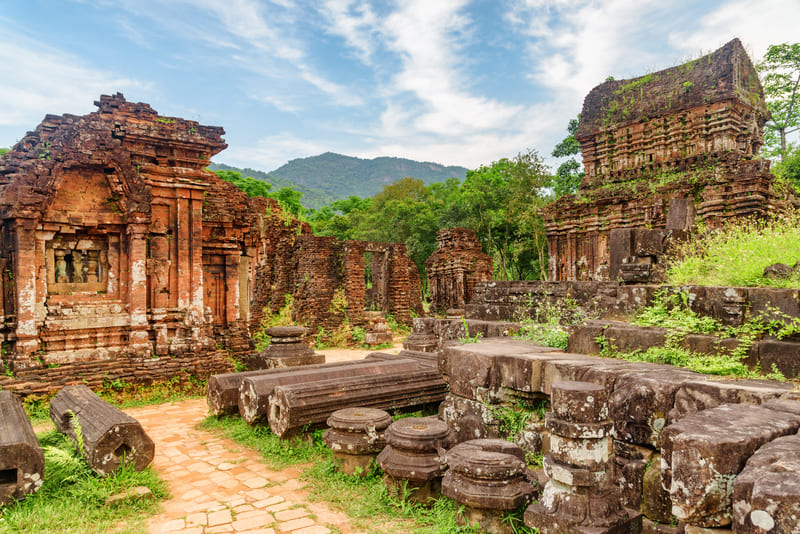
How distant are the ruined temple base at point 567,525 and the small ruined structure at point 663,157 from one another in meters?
10.6

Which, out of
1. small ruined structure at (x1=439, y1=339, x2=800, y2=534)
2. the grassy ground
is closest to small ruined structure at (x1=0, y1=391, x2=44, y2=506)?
the grassy ground

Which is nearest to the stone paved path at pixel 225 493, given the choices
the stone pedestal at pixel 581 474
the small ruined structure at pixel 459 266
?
the stone pedestal at pixel 581 474

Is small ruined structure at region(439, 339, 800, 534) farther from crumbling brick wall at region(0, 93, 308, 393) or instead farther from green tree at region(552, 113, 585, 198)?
green tree at region(552, 113, 585, 198)

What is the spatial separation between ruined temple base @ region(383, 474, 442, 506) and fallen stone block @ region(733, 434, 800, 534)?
105 inches

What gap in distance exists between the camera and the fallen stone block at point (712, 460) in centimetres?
212

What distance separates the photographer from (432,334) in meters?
9.38

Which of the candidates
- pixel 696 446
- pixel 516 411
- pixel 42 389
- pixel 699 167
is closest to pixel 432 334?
pixel 516 411

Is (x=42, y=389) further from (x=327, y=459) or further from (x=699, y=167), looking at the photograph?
(x=699, y=167)

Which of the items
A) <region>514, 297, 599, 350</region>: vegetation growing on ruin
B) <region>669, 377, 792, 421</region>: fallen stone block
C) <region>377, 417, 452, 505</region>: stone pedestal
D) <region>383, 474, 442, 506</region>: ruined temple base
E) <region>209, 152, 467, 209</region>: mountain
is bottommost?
<region>383, 474, 442, 506</region>: ruined temple base

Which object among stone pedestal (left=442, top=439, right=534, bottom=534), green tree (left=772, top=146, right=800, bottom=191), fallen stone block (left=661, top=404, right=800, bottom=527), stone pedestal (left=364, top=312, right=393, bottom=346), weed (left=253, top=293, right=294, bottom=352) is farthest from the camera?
green tree (left=772, top=146, right=800, bottom=191)

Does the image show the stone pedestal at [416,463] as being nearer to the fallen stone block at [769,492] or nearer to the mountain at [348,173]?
the fallen stone block at [769,492]

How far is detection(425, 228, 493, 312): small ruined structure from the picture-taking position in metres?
18.3

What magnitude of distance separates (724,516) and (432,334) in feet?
24.0

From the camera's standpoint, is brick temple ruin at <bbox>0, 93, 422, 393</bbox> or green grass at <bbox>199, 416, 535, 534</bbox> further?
brick temple ruin at <bbox>0, 93, 422, 393</bbox>
